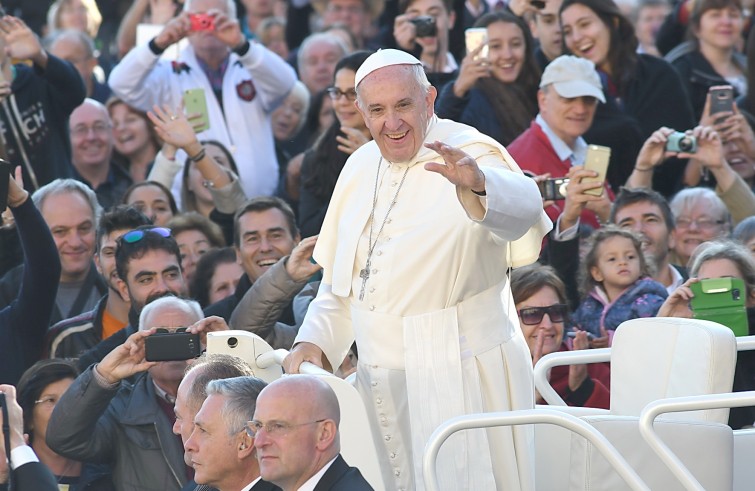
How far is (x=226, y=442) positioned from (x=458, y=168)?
4.00ft

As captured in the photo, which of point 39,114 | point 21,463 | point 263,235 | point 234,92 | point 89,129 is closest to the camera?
point 21,463

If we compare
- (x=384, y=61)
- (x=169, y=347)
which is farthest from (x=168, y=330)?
(x=384, y=61)

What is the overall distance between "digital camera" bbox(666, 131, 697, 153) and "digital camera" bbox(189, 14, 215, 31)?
309 centimetres

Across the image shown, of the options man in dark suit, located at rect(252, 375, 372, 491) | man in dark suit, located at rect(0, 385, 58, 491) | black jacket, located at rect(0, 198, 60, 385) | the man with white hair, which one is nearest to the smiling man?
black jacket, located at rect(0, 198, 60, 385)

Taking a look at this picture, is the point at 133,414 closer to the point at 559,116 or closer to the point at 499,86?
the point at 559,116

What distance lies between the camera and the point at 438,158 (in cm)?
569

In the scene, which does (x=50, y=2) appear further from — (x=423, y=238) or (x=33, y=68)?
(x=423, y=238)

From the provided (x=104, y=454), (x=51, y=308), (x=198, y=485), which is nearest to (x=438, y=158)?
(x=198, y=485)

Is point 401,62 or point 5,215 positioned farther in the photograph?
point 5,215

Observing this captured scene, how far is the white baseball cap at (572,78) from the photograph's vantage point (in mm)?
8602

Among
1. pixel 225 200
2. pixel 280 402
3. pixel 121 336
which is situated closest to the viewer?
pixel 280 402

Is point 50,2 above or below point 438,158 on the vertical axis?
above

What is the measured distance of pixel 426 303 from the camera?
5.60 meters

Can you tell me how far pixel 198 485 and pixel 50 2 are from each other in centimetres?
854
